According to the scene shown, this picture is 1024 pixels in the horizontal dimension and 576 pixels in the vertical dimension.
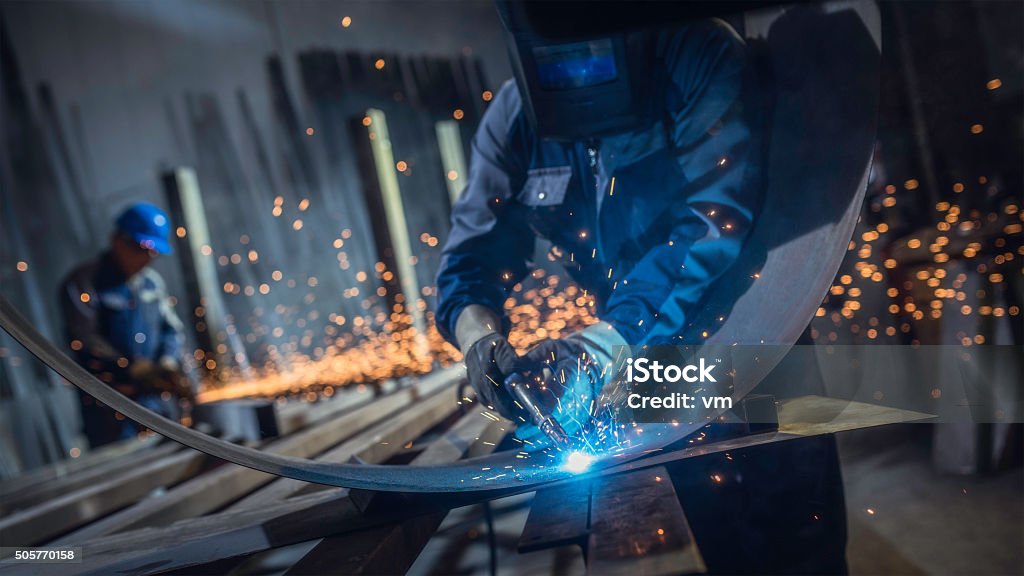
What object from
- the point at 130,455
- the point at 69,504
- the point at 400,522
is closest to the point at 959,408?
the point at 400,522

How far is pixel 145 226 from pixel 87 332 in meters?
0.50

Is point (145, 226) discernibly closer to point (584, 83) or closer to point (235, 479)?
point (235, 479)

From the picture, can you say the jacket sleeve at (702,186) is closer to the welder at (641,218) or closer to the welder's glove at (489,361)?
the welder at (641,218)

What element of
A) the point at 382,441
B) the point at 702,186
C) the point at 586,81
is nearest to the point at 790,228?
the point at 702,186

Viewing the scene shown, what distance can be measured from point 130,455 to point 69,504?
0.78 metres

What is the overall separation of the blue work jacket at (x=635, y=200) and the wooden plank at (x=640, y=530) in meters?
0.20

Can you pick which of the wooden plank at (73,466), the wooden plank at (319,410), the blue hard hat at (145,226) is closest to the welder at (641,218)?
the wooden plank at (319,410)

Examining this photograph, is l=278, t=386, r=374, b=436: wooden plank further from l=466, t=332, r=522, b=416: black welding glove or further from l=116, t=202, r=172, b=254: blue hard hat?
l=116, t=202, r=172, b=254: blue hard hat

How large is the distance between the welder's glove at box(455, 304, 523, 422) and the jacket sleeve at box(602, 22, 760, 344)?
0.15 metres

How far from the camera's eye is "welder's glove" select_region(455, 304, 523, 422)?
895mm

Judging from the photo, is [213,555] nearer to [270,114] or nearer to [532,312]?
[532,312]

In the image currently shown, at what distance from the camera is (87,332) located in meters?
2.53

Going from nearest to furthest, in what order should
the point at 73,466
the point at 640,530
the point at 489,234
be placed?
the point at 640,530 < the point at 489,234 < the point at 73,466

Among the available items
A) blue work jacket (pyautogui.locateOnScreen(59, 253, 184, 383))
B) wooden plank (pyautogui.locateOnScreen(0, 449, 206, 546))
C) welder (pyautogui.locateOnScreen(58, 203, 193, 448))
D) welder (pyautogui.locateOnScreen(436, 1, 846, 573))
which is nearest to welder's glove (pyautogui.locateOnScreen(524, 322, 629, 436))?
welder (pyautogui.locateOnScreen(436, 1, 846, 573))
